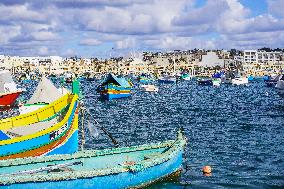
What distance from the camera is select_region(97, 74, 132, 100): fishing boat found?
75.1 meters

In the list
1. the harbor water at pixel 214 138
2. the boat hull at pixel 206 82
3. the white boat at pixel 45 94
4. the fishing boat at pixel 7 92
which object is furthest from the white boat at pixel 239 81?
the white boat at pixel 45 94

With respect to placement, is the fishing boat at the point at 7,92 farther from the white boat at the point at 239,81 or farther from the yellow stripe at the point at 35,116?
the white boat at the point at 239,81

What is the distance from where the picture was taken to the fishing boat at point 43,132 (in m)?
21.0

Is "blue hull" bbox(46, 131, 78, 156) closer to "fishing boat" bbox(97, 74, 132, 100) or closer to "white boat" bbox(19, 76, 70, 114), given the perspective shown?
"white boat" bbox(19, 76, 70, 114)

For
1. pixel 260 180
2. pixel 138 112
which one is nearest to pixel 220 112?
pixel 138 112

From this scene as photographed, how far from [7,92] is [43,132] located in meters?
40.1

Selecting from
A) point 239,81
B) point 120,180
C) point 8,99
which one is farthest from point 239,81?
point 120,180

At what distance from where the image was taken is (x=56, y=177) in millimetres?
16312

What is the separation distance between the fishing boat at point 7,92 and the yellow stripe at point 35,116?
33.3 m

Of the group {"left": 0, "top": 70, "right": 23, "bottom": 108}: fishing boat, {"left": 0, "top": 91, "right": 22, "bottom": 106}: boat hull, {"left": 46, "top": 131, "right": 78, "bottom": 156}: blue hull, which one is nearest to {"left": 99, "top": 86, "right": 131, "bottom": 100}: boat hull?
{"left": 0, "top": 70, "right": 23, "bottom": 108}: fishing boat

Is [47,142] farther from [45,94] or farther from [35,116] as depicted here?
[45,94]

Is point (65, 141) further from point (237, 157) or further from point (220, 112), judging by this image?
point (220, 112)

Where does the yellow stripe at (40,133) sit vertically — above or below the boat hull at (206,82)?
above

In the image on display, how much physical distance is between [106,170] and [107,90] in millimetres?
57907
